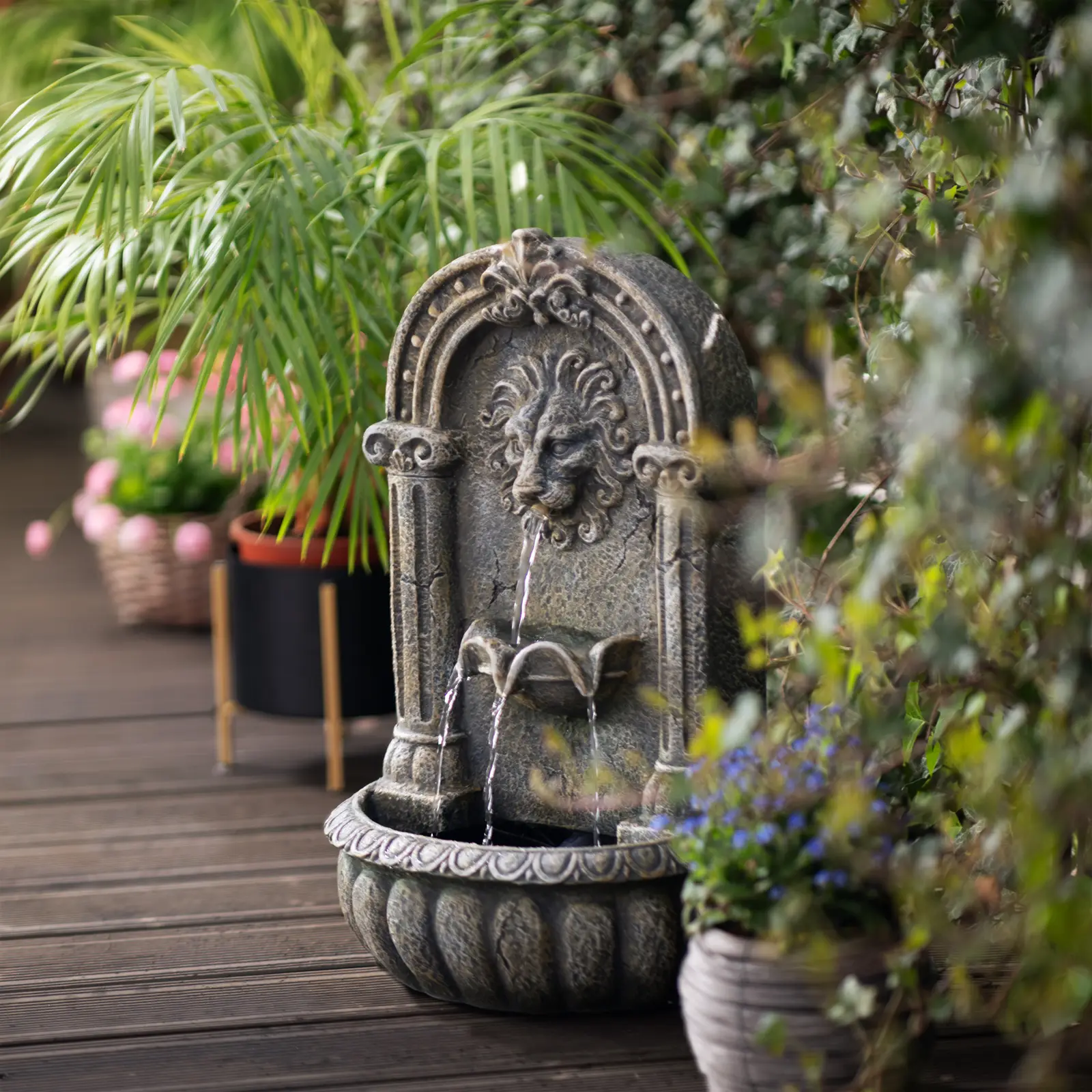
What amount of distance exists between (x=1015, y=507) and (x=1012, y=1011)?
0.46 meters

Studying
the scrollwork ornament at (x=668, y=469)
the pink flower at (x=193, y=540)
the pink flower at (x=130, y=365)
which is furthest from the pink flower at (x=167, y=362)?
the scrollwork ornament at (x=668, y=469)

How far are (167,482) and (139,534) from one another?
0.57ft

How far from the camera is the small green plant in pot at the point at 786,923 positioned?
1688mm

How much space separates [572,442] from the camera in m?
2.17

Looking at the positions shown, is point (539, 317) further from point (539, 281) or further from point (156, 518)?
point (156, 518)

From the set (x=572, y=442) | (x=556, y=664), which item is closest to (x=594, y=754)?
(x=556, y=664)

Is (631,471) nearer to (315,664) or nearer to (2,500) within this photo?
(315,664)

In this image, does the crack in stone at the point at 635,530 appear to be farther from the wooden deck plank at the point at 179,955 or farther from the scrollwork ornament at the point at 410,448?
the wooden deck plank at the point at 179,955

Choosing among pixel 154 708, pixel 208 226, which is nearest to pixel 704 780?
pixel 208 226

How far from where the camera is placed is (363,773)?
125 inches

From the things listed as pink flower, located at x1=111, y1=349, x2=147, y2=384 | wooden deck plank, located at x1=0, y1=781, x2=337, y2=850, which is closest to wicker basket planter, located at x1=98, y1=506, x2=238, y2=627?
pink flower, located at x1=111, y1=349, x2=147, y2=384

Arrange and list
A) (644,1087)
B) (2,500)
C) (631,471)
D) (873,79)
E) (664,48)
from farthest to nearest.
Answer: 1. (2,500)
2. (664,48)
3. (873,79)
4. (631,471)
5. (644,1087)

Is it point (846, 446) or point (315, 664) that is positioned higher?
point (846, 446)

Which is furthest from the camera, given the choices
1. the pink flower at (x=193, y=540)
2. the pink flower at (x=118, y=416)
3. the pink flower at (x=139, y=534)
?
the pink flower at (x=118, y=416)
